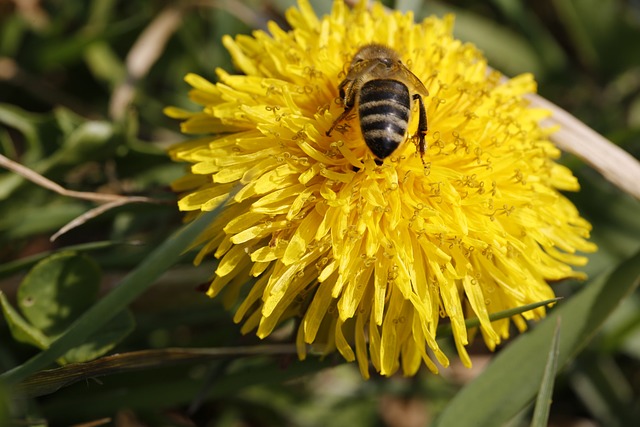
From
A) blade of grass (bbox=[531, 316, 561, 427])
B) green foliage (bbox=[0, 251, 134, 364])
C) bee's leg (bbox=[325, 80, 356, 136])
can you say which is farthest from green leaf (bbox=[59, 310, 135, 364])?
blade of grass (bbox=[531, 316, 561, 427])

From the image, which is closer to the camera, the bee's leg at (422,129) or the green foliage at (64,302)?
the bee's leg at (422,129)

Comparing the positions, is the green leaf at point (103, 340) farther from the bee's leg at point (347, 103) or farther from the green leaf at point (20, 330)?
the bee's leg at point (347, 103)

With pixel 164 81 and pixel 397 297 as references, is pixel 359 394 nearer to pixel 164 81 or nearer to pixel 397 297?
pixel 397 297

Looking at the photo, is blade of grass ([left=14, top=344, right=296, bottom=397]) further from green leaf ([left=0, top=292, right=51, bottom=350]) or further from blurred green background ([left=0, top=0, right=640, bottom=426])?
green leaf ([left=0, top=292, right=51, bottom=350])

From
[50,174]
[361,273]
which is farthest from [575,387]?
[50,174]

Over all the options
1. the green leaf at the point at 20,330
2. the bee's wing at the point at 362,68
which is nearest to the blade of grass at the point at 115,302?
the green leaf at the point at 20,330

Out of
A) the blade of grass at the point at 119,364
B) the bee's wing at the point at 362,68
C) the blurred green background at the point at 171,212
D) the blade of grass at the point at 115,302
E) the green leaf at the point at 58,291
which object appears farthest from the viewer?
the blurred green background at the point at 171,212

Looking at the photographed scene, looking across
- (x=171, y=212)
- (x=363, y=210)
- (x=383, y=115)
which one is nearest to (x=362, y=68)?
(x=383, y=115)

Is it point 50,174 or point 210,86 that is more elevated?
point 210,86
